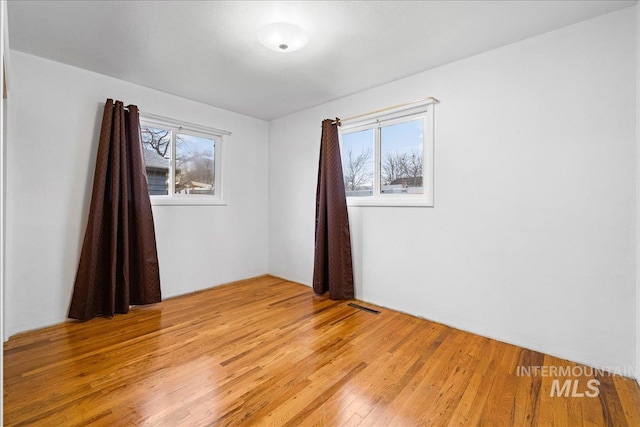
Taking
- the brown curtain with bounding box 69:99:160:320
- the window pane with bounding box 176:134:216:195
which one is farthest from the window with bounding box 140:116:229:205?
the brown curtain with bounding box 69:99:160:320

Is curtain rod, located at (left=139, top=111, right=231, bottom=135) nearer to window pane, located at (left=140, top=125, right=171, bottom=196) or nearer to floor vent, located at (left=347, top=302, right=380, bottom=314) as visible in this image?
window pane, located at (left=140, top=125, right=171, bottom=196)

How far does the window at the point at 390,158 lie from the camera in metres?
2.85

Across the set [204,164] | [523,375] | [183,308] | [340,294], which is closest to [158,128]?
[204,164]

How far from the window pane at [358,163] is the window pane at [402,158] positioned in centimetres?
16

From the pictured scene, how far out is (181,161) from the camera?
361cm

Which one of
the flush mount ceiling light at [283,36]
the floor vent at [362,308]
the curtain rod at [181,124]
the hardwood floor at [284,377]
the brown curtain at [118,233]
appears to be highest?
the flush mount ceiling light at [283,36]

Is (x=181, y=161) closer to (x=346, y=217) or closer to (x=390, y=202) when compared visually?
(x=346, y=217)


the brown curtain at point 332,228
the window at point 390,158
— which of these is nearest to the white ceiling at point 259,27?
the window at point 390,158

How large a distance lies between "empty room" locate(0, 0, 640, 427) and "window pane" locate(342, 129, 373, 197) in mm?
25

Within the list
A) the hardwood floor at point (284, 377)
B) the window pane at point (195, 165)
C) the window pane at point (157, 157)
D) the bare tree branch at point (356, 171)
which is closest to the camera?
the hardwood floor at point (284, 377)

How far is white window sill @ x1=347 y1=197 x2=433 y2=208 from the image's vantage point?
2.82 metres

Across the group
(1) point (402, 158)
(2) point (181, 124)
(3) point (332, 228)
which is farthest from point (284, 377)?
(2) point (181, 124)

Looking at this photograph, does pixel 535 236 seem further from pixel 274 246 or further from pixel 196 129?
pixel 196 129

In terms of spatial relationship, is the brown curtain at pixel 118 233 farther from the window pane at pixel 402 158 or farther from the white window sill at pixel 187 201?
the window pane at pixel 402 158
